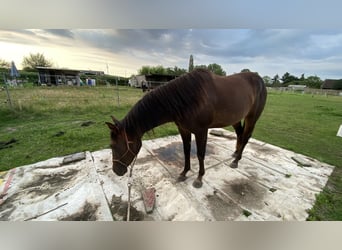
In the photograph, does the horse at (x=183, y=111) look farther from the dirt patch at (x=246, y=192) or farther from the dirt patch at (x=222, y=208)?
the dirt patch at (x=246, y=192)

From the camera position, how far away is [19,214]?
124 centimetres

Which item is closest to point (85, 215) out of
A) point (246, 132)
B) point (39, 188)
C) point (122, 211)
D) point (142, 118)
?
point (122, 211)

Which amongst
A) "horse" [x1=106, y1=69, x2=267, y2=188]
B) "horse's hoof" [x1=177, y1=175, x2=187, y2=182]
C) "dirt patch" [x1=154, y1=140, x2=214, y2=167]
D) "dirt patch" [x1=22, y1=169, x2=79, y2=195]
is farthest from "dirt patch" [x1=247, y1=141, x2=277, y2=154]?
"dirt patch" [x1=22, y1=169, x2=79, y2=195]

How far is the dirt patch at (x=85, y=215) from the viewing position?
1.20 m

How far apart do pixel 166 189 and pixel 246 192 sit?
2.67 ft

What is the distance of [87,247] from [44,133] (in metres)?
2.93

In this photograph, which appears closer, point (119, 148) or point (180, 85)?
point (119, 148)

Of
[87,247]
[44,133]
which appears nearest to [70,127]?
[44,133]

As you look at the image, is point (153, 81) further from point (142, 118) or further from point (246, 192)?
point (246, 192)
